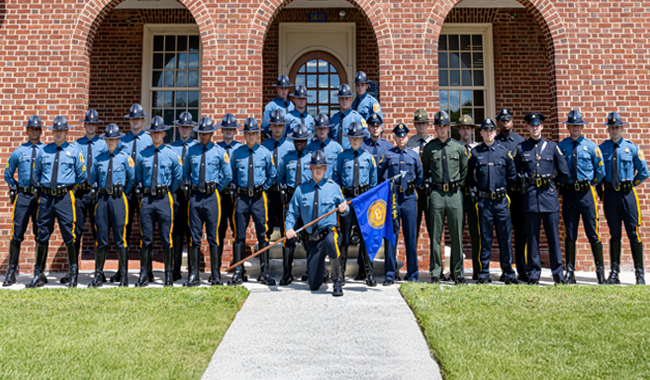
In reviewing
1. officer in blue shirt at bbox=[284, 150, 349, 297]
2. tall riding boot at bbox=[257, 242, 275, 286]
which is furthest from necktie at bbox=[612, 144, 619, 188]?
tall riding boot at bbox=[257, 242, 275, 286]

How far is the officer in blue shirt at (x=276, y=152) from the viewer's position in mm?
6527

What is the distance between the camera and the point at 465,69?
32.6 feet

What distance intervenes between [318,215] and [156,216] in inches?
83.4

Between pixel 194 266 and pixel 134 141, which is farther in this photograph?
pixel 134 141

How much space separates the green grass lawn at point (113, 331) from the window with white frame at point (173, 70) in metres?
5.19

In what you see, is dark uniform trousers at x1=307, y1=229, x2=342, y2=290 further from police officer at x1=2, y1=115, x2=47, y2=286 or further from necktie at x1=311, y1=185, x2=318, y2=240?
police officer at x1=2, y1=115, x2=47, y2=286

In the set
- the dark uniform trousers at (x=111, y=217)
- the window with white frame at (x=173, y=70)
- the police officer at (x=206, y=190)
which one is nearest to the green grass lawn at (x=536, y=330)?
the police officer at (x=206, y=190)

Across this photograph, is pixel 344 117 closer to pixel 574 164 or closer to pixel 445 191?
pixel 445 191

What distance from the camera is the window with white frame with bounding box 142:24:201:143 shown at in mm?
9844

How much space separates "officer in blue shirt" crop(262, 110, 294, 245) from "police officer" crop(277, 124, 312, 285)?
0.19m

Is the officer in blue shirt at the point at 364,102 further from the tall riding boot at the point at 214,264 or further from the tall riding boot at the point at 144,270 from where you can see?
the tall riding boot at the point at 144,270

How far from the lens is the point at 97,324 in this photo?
417 centimetres

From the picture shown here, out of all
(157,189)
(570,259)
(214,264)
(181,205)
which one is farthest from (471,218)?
(157,189)

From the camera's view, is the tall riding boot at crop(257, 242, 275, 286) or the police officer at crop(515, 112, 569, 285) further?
the tall riding boot at crop(257, 242, 275, 286)
